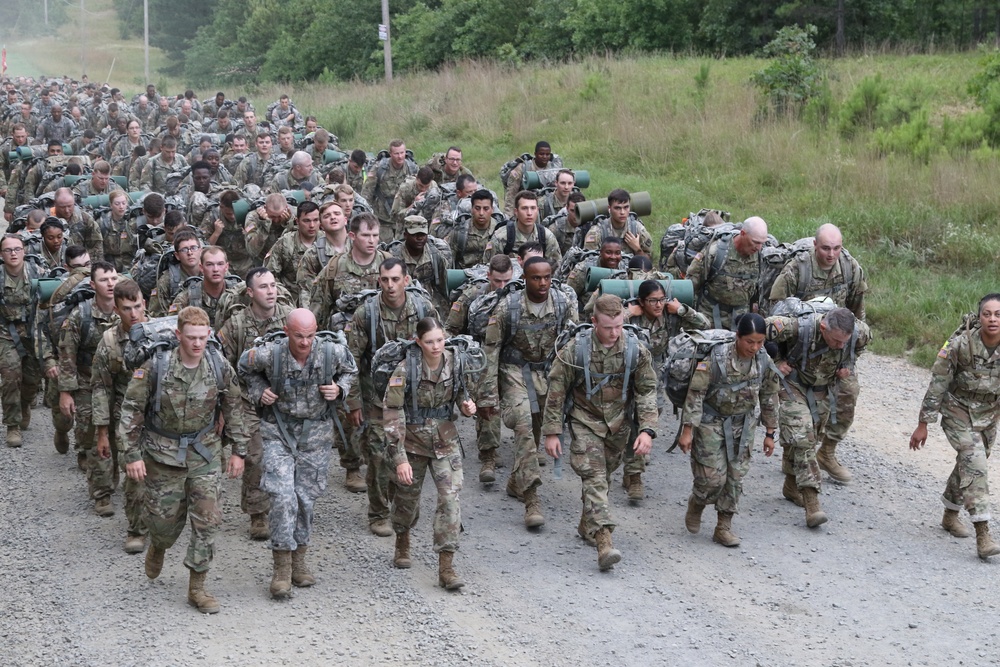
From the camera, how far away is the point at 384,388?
8.53m

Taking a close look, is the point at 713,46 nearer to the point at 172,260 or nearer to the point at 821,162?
the point at 821,162

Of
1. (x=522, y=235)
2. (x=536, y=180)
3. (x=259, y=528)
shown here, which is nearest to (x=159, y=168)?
(x=536, y=180)

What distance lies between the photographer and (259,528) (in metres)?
9.12

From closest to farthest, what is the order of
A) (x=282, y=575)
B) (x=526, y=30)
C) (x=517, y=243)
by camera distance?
(x=282, y=575) < (x=517, y=243) < (x=526, y=30)

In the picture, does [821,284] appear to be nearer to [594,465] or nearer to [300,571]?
[594,465]

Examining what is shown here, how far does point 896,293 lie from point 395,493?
327 inches

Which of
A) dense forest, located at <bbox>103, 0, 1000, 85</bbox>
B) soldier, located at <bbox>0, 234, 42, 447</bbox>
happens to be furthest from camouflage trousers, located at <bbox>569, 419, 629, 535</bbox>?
dense forest, located at <bbox>103, 0, 1000, 85</bbox>

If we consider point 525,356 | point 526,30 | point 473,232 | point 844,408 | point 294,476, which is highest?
point 526,30

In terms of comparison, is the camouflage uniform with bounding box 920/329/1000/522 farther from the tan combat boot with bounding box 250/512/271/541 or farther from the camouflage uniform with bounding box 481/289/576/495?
the tan combat boot with bounding box 250/512/271/541

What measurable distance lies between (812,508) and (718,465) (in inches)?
35.2

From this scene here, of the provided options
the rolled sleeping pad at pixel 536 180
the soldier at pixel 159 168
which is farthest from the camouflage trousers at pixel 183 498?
the soldier at pixel 159 168

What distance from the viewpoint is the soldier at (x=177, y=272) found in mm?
10531

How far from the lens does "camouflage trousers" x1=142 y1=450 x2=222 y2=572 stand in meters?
8.01

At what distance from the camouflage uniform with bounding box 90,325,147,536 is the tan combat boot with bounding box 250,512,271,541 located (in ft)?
2.47
